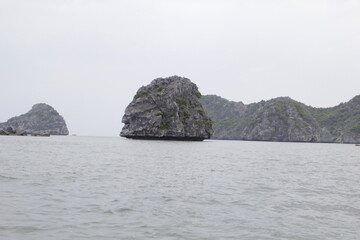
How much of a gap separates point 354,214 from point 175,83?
13407 cm

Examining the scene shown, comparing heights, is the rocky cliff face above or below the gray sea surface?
above

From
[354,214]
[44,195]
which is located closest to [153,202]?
[44,195]

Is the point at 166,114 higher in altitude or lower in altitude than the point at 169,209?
higher

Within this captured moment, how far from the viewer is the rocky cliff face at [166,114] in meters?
135

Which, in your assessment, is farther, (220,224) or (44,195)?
(44,195)

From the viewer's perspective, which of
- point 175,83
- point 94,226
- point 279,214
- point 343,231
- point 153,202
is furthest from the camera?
point 175,83

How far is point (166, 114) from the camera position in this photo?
140125 mm

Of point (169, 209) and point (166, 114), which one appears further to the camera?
point (166, 114)

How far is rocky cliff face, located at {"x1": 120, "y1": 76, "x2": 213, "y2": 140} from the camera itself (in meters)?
135

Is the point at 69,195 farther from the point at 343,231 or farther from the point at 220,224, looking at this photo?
the point at 343,231

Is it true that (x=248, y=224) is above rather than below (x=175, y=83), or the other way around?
below

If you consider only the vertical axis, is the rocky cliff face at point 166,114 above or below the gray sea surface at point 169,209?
above

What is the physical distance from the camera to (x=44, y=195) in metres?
17.0

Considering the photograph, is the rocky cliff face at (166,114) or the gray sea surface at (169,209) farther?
the rocky cliff face at (166,114)
